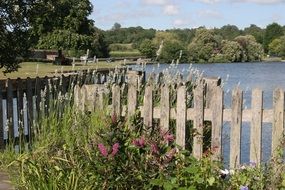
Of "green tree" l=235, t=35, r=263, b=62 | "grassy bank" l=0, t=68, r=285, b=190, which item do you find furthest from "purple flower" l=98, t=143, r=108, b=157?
"green tree" l=235, t=35, r=263, b=62

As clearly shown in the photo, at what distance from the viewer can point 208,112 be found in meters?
7.02

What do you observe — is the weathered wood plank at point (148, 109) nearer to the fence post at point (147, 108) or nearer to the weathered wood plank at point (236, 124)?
the fence post at point (147, 108)

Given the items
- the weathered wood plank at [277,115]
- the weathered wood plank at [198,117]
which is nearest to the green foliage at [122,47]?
the weathered wood plank at [198,117]

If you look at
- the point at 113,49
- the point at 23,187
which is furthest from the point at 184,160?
the point at 113,49

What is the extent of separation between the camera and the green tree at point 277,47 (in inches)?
4505

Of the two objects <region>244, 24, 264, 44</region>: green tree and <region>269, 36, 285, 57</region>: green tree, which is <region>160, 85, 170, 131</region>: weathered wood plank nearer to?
<region>269, 36, 285, 57</region>: green tree

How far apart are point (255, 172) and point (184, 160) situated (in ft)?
2.90

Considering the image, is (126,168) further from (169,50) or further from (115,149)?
(169,50)

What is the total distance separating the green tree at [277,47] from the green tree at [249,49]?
666 cm

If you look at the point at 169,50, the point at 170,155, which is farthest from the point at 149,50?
the point at 170,155

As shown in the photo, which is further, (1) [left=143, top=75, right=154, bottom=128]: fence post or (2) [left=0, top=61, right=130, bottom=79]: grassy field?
(2) [left=0, top=61, right=130, bottom=79]: grassy field

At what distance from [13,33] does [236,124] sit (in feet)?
18.8

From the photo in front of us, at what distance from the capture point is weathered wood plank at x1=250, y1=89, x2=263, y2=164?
6.57 metres

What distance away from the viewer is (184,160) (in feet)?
14.8
